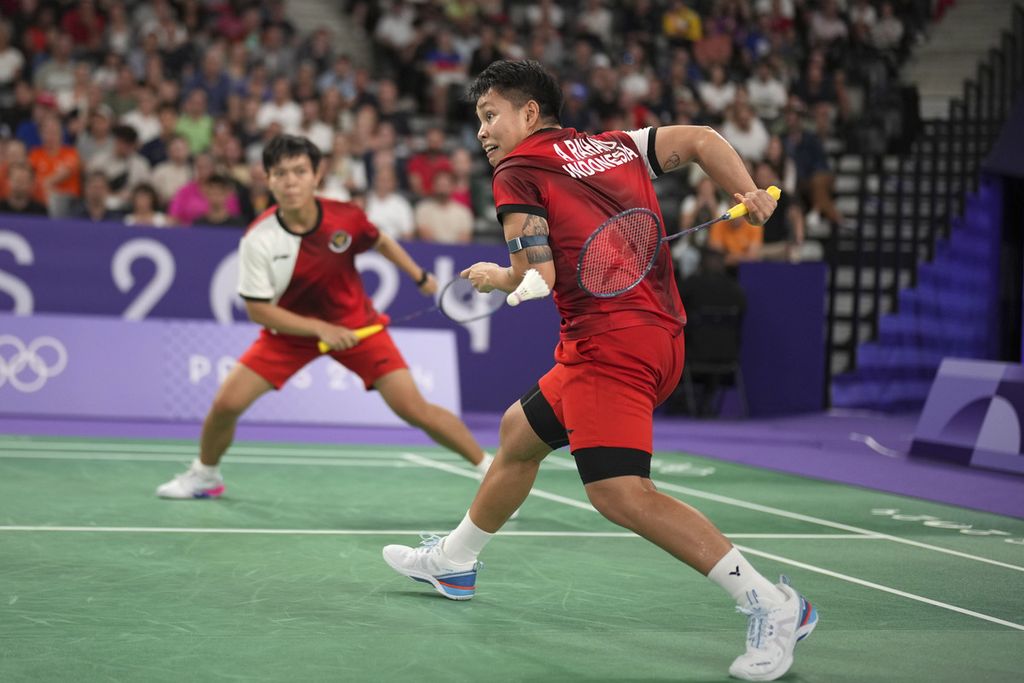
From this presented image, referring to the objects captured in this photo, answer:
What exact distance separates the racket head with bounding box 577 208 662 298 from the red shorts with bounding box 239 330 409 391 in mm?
2989

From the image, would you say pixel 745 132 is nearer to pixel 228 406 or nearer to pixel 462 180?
pixel 462 180

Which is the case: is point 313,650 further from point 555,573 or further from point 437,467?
point 437,467

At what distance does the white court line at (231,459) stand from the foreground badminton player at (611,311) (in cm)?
478

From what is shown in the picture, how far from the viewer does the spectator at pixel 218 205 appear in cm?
1249

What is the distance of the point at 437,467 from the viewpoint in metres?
9.25

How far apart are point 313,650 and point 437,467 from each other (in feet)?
16.3

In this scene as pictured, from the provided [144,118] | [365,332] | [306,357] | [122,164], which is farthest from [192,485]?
[144,118]

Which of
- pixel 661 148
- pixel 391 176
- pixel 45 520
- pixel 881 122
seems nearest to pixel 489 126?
pixel 661 148

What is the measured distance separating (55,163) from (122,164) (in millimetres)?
705

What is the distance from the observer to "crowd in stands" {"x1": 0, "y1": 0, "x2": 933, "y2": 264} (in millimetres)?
13523

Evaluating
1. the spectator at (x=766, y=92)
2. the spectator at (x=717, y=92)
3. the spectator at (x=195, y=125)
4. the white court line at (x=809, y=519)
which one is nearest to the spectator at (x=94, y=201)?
the spectator at (x=195, y=125)

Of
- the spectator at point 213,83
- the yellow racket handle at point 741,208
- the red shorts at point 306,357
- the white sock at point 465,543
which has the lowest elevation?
the white sock at point 465,543

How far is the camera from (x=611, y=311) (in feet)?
14.3

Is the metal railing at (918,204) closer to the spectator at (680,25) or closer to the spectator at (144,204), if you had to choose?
the spectator at (680,25)
